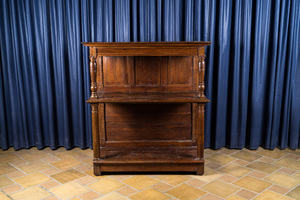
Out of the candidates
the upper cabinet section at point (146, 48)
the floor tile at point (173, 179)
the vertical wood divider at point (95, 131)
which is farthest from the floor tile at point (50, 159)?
the upper cabinet section at point (146, 48)

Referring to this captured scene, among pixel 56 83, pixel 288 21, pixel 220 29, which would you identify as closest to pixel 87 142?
pixel 56 83

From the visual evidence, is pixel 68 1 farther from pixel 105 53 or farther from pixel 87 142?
pixel 87 142

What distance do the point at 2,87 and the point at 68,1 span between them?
140 cm

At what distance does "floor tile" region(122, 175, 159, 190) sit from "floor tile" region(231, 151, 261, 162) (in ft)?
3.89

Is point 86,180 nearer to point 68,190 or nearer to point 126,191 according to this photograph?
point 68,190

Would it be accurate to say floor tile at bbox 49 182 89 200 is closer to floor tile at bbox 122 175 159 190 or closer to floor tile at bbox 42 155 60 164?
floor tile at bbox 122 175 159 190

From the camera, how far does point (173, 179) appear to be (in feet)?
9.66

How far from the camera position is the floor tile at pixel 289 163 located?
3.21 m

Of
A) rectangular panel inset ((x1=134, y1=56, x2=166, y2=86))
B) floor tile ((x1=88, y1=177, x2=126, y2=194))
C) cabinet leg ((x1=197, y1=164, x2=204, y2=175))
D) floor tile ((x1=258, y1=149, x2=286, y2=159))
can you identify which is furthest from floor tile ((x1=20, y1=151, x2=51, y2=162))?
floor tile ((x1=258, y1=149, x2=286, y2=159))

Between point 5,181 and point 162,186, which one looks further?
point 5,181

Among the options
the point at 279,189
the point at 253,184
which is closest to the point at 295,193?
the point at 279,189

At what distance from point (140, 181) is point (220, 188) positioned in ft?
2.54

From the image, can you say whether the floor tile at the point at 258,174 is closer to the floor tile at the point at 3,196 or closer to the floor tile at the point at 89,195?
→ the floor tile at the point at 89,195

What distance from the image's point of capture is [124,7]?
11.3 ft
